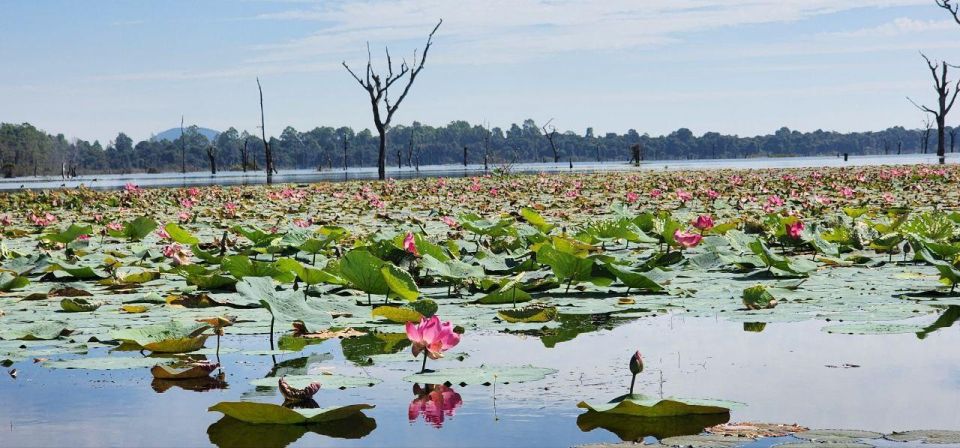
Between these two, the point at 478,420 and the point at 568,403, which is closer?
the point at 478,420

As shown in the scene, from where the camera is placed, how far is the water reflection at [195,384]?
2.58 meters

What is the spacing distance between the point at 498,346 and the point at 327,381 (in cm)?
77

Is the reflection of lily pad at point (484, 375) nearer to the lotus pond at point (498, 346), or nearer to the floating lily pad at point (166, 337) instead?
the lotus pond at point (498, 346)

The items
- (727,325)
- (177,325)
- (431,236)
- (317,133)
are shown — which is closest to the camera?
(177,325)

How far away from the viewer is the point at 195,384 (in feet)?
8.67

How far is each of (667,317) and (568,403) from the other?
139 centimetres

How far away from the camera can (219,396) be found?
2.49 m

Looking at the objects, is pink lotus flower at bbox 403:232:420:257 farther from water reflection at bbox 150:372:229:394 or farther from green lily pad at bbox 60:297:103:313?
water reflection at bbox 150:372:229:394

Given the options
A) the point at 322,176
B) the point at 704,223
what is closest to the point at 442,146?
the point at 322,176

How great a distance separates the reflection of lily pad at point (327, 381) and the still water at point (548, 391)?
20 mm

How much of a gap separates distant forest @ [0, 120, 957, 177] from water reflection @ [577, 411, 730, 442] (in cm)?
13676

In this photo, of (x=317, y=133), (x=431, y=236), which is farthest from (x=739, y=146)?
(x=431, y=236)

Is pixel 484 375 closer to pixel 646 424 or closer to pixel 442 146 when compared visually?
pixel 646 424

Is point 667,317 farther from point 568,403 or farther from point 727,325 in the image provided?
point 568,403
